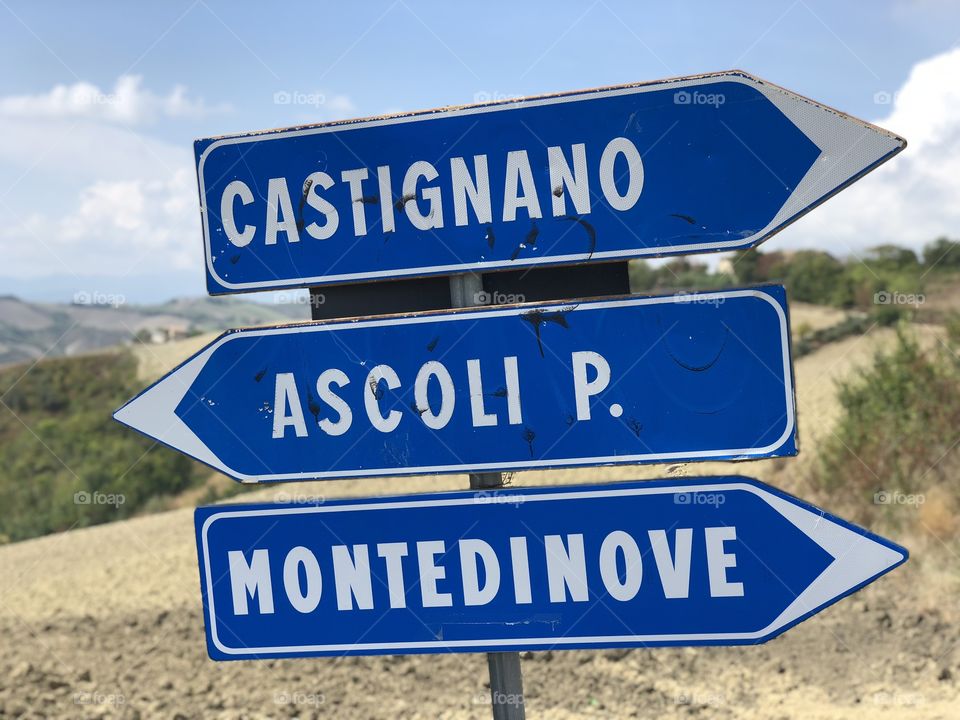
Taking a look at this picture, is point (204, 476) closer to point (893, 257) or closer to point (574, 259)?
point (574, 259)

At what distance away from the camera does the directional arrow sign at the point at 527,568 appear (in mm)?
2082

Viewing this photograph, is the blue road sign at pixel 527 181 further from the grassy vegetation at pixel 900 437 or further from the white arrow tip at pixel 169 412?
the grassy vegetation at pixel 900 437

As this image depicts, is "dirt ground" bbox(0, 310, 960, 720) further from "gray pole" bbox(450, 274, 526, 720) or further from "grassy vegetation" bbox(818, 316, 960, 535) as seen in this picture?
"gray pole" bbox(450, 274, 526, 720)

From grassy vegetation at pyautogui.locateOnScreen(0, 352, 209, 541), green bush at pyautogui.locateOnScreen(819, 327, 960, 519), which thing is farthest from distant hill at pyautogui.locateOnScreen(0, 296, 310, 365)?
green bush at pyautogui.locateOnScreen(819, 327, 960, 519)

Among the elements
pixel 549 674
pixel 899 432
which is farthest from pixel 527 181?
pixel 899 432

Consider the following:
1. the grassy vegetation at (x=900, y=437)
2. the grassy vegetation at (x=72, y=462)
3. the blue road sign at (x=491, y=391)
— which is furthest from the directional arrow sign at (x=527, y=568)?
the grassy vegetation at (x=72, y=462)

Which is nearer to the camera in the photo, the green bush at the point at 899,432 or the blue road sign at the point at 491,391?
the blue road sign at the point at 491,391

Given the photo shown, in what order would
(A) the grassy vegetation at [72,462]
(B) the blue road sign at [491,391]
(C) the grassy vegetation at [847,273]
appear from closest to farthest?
(B) the blue road sign at [491,391]
(A) the grassy vegetation at [72,462]
(C) the grassy vegetation at [847,273]

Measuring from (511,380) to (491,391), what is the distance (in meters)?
0.06

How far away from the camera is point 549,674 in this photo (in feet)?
16.9

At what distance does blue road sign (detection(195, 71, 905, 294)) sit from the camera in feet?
6.83

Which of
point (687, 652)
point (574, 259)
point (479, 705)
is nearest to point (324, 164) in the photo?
point (574, 259)

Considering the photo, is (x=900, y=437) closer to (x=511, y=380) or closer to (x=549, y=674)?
(x=549, y=674)

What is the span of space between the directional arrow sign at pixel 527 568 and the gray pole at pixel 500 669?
116 mm
